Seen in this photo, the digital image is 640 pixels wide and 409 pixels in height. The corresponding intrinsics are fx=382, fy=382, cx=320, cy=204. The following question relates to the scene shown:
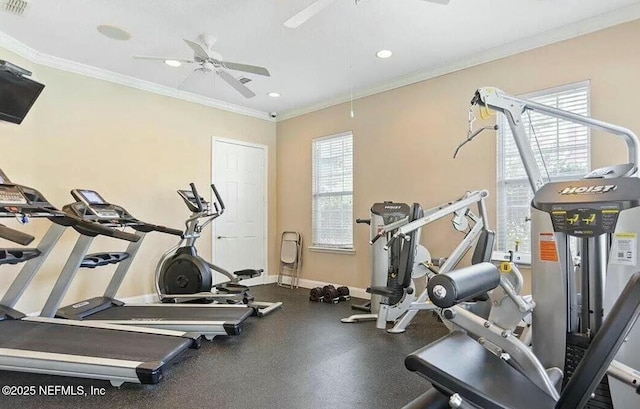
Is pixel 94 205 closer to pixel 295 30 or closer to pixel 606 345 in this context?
pixel 295 30

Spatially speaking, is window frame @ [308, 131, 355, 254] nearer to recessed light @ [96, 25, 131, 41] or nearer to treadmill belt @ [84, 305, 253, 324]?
treadmill belt @ [84, 305, 253, 324]

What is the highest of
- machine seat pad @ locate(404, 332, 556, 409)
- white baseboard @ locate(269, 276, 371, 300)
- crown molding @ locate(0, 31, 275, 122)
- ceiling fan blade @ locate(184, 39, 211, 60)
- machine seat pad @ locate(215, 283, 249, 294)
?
crown molding @ locate(0, 31, 275, 122)

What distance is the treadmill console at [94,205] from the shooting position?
3.74m

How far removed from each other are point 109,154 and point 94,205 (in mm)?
1300

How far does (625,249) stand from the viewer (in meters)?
1.88

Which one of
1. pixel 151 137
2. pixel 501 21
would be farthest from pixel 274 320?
pixel 501 21

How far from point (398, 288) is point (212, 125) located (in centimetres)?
388

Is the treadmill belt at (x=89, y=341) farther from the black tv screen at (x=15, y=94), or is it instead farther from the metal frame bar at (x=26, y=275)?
the black tv screen at (x=15, y=94)

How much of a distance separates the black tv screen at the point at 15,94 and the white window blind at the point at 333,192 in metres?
3.85

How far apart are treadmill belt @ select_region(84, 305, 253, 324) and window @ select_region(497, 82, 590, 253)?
291 cm

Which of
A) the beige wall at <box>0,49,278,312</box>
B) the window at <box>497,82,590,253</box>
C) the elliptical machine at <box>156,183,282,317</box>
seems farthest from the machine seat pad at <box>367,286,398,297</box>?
the beige wall at <box>0,49,278,312</box>

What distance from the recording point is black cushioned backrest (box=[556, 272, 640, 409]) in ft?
4.03

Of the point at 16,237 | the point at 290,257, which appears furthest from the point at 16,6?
the point at 290,257

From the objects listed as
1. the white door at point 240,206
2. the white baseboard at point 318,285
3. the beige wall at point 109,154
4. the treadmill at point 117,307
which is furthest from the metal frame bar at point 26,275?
the white baseboard at point 318,285
